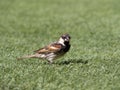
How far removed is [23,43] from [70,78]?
5.73 m

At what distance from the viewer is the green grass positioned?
11.1 metres

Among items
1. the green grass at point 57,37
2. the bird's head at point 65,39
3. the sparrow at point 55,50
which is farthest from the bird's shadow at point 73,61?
the bird's head at point 65,39

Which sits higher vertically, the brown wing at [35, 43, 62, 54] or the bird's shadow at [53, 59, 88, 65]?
the brown wing at [35, 43, 62, 54]

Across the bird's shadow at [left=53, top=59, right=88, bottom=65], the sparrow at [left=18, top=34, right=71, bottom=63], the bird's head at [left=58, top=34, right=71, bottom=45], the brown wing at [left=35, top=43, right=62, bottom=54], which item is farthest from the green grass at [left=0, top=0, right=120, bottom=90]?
the bird's head at [left=58, top=34, right=71, bottom=45]

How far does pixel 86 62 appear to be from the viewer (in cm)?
1316

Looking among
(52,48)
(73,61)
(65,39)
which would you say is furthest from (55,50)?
(73,61)

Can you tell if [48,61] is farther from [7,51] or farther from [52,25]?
[52,25]

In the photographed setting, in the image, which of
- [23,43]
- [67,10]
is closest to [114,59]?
[23,43]

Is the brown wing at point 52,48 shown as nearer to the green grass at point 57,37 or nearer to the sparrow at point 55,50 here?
the sparrow at point 55,50

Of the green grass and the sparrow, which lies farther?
the sparrow

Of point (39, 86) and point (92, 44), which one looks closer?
point (39, 86)

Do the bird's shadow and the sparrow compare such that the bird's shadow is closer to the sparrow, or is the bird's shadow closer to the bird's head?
the sparrow

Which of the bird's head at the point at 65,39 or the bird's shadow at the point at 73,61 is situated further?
the bird's shadow at the point at 73,61

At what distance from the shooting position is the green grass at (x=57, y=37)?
11.1m
